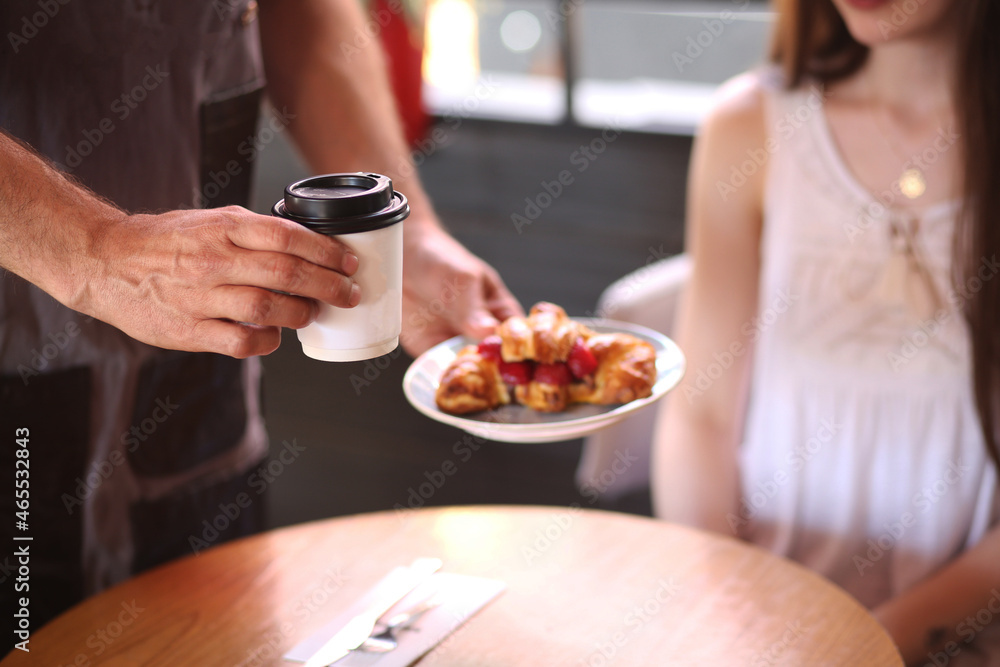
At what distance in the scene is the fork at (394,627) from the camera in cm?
112

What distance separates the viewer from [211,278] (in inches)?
34.8

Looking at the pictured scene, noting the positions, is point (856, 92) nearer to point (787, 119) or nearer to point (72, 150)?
point (787, 119)

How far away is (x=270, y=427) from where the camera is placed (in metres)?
3.61

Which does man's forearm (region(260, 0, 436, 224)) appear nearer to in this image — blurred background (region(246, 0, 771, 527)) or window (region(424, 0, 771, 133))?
blurred background (region(246, 0, 771, 527))

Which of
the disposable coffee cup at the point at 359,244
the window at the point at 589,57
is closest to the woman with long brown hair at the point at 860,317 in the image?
the disposable coffee cup at the point at 359,244

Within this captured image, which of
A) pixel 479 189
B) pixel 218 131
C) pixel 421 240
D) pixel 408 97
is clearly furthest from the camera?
pixel 479 189

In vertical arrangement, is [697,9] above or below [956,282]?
above

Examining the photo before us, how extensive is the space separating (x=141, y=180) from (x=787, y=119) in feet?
3.68

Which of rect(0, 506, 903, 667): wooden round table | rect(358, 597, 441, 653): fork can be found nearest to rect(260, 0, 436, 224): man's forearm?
rect(0, 506, 903, 667): wooden round table

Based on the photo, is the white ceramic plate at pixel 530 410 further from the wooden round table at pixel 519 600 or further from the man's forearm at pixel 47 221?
the man's forearm at pixel 47 221

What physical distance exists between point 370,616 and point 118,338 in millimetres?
515

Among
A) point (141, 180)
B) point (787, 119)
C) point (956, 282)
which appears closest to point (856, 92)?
point (787, 119)

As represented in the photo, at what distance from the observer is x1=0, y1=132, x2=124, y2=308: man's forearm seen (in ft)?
3.05

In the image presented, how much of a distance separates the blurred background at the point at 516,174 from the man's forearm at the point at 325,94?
172 cm
